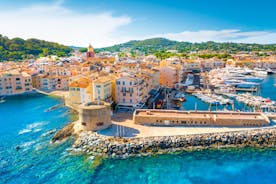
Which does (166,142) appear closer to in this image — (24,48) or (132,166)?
(132,166)

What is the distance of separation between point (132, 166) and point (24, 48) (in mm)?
138877

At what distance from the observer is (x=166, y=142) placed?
102 ft

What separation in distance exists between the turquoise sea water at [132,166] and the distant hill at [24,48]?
4228 inches

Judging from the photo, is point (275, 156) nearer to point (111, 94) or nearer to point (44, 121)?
point (111, 94)

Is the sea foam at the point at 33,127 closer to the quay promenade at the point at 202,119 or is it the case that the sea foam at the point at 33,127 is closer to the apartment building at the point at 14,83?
the quay promenade at the point at 202,119

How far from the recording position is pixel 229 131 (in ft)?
108

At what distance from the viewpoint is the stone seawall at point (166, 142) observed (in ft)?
98.6

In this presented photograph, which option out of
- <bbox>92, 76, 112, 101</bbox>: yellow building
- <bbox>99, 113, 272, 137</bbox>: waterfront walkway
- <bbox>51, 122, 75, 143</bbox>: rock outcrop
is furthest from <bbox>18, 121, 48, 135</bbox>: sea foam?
<bbox>99, 113, 272, 137</bbox>: waterfront walkway

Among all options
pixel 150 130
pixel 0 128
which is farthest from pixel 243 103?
pixel 0 128

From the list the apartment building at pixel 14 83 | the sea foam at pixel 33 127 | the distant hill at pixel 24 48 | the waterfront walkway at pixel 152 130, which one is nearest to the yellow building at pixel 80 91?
the sea foam at pixel 33 127

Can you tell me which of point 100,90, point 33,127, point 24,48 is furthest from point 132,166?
point 24,48

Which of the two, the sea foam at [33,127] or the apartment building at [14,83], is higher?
the apartment building at [14,83]

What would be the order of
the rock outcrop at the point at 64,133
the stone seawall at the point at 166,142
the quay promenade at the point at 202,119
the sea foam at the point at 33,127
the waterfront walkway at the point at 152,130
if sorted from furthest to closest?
A: the sea foam at the point at 33,127
the quay promenade at the point at 202,119
the rock outcrop at the point at 64,133
the waterfront walkway at the point at 152,130
the stone seawall at the point at 166,142

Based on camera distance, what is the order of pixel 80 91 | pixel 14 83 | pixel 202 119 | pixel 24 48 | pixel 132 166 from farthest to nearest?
A: pixel 24 48, pixel 14 83, pixel 80 91, pixel 202 119, pixel 132 166
